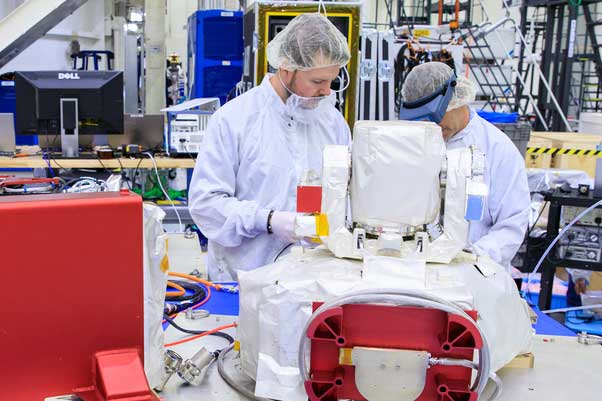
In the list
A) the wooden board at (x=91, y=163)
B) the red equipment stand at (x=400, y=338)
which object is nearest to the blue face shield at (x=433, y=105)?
the red equipment stand at (x=400, y=338)

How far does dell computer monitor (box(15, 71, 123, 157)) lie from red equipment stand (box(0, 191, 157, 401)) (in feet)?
10.7

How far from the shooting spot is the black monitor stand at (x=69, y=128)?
3.88m

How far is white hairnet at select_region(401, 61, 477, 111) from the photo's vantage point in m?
1.94

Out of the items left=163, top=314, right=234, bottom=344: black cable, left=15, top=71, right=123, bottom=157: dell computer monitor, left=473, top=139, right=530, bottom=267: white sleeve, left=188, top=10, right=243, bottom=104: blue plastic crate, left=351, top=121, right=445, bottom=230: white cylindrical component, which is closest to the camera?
left=351, top=121, right=445, bottom=230: white cylindrical component

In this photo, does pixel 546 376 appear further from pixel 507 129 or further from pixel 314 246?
pixel 507 129

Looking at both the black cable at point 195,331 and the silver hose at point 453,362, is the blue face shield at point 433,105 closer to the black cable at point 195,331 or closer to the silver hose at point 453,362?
the black cable at point 195,331

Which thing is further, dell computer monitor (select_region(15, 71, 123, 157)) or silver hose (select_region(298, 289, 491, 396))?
dell computer monitor (select_region(15, 71, 123, 157))

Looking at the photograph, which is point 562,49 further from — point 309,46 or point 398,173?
point 398,173

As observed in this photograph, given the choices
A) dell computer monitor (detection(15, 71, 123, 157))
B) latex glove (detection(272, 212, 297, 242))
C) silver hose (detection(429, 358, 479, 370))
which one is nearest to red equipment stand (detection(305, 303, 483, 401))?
silver hose (detection(429, 358, 479, 370))

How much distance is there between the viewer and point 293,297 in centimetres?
96

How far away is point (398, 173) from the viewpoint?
41.6 inches

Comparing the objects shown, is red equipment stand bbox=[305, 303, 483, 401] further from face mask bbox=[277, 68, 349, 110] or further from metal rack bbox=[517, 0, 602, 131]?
metal rack bbox=[517, 0, 602, 131]

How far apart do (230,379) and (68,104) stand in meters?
3.18

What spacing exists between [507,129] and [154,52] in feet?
12.6
